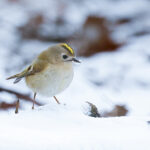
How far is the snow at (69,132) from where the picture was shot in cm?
179

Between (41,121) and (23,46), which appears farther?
(23,46)

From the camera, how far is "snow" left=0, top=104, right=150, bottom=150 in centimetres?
179

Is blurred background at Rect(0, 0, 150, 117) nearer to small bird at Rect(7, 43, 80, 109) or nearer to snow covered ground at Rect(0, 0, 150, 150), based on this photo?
snow covered ground at Rect(0, 0, 150, 150)

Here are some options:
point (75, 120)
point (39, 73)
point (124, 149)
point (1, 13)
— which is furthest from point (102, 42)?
point (124, 149)

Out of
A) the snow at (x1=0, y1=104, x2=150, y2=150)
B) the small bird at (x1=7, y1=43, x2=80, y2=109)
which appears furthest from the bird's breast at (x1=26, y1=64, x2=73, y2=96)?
the snow at (x1=0, y1=104, x2=150, y2=150)

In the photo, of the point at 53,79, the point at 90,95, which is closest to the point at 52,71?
the point at 53,79

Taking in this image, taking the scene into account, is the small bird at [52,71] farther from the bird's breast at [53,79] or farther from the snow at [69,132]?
the snow at [69,132]

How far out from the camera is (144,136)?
1948mm

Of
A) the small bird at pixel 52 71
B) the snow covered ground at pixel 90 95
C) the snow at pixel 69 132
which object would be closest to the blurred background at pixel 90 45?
the snow covered ground at pixel 90 95

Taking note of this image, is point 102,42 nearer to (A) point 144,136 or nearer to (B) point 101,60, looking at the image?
(B) point 101,60

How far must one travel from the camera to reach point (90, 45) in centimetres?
525

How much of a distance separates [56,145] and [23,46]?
11.5 feet

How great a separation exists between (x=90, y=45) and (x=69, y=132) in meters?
3.36

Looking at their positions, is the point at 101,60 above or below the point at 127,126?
above
